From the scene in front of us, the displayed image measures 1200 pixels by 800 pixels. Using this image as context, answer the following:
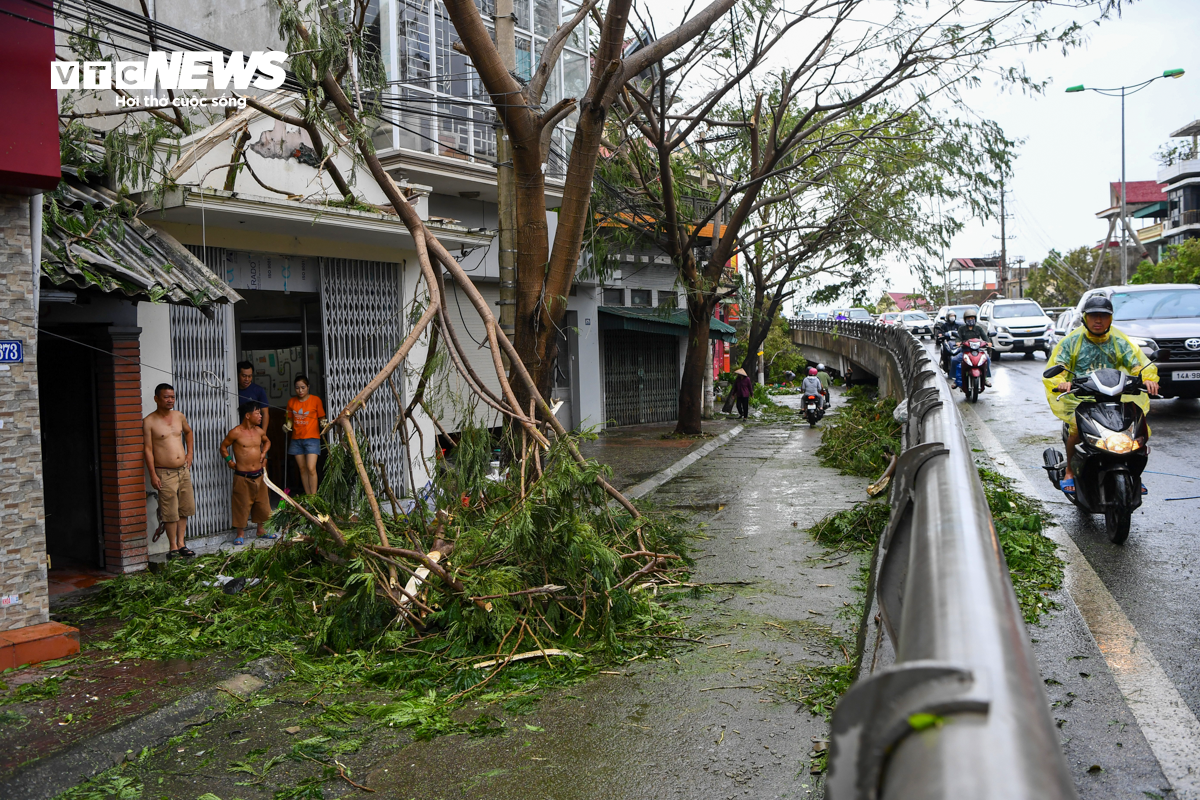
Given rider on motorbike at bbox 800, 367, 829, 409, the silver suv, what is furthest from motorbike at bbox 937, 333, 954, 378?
the silver suv

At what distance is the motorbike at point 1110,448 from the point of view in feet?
23.3

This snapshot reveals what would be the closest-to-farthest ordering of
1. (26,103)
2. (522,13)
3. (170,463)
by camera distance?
(26,103) < (170,463) < (522,13)

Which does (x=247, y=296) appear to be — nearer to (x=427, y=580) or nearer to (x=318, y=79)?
(x=318, y=79)

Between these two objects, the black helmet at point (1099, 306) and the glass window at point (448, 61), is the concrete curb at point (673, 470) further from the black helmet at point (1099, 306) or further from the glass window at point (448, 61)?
the glass window at point (448, 61)

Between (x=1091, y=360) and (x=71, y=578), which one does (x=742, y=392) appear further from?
(x=71, y=578)

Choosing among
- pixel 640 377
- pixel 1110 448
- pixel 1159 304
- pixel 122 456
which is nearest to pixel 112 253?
pixel 122 456

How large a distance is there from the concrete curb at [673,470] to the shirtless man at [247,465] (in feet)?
14.8

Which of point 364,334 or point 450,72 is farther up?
point 450,72

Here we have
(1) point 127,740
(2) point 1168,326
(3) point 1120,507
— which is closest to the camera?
(1) point 127,740

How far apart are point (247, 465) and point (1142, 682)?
8.38m

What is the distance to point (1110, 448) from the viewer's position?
7109mm

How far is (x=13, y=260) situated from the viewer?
611cm

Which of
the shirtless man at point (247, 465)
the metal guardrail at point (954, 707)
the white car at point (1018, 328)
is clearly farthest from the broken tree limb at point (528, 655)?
the white car at point (1018, 328)

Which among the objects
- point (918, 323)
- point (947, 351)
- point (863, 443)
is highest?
point (918, 323)
